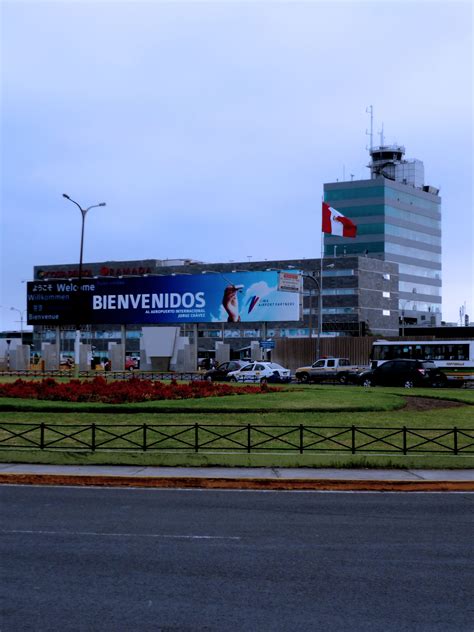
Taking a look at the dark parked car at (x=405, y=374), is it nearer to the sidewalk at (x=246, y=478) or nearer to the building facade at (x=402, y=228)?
→ the sidewalk at (x=246, y=478)

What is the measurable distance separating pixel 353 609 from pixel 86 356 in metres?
74.6

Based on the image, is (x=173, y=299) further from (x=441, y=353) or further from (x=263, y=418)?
(x=263, y=418)

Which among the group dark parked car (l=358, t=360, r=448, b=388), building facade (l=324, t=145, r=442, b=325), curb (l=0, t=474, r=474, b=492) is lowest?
curb (l=0, t=474, r=474, b=492)

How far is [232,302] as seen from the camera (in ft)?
275

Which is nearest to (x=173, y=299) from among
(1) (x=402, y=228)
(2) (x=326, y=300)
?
(2) (x=326, y=300)

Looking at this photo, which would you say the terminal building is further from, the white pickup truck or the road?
the road

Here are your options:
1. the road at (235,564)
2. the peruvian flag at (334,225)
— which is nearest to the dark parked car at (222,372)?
the peruvian flag at (334,225)

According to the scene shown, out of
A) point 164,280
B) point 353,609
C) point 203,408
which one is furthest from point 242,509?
point 164,280

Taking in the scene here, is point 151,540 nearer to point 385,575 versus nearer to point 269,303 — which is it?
point 385,575

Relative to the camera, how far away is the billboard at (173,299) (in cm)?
8225

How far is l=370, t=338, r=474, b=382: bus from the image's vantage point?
59.0 metres

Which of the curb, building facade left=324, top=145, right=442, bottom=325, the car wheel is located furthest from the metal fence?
building facade left=324, top=145, right=442, bottom=325

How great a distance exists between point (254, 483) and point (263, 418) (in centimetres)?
1070

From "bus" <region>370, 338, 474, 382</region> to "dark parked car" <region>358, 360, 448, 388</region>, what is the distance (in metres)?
6.86
